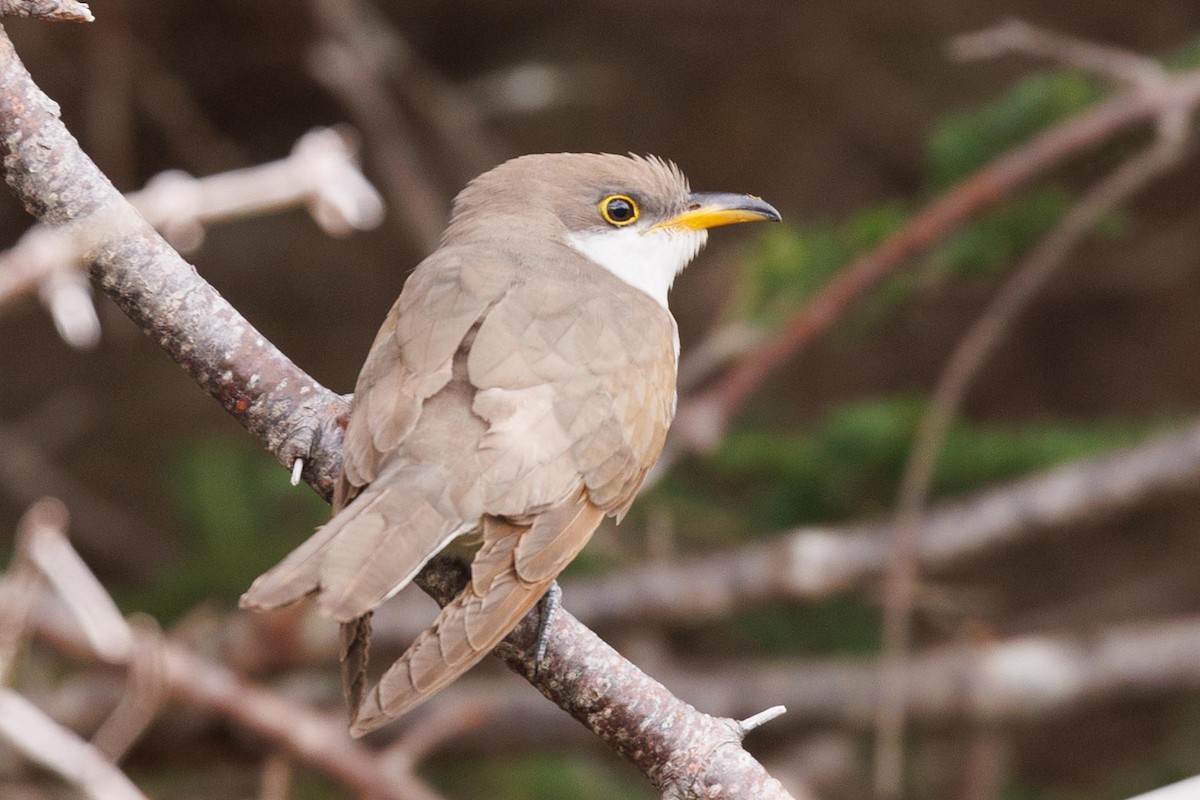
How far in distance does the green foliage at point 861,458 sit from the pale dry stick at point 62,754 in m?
2.86

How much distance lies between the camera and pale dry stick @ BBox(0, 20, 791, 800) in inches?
107

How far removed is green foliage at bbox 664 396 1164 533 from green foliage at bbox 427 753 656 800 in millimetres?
1111

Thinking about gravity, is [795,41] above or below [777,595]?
above

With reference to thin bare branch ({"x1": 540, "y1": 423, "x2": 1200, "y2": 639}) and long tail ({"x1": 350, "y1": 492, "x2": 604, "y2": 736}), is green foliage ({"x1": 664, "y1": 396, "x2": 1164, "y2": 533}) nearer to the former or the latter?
thin bare branch ({"x1": 540, "y1": 423, "x2": 1200, "y2": 639})

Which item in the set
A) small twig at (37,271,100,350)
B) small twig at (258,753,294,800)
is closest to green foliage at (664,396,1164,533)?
small twig at (258,753,294,800)

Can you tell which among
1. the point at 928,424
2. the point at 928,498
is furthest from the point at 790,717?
the point at 928,424

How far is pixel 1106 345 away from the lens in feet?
25.8

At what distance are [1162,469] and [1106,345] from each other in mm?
2683

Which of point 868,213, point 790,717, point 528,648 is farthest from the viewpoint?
point 790,717

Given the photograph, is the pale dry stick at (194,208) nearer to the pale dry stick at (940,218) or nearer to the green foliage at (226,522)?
the pale dry stick at (940,218)

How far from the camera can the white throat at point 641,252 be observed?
4.18 meters

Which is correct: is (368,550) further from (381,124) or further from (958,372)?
(381,124)

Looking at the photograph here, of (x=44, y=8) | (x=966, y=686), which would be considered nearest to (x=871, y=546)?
(x=966, y=686)

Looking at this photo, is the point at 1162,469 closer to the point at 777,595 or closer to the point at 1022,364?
the point at 777,595
